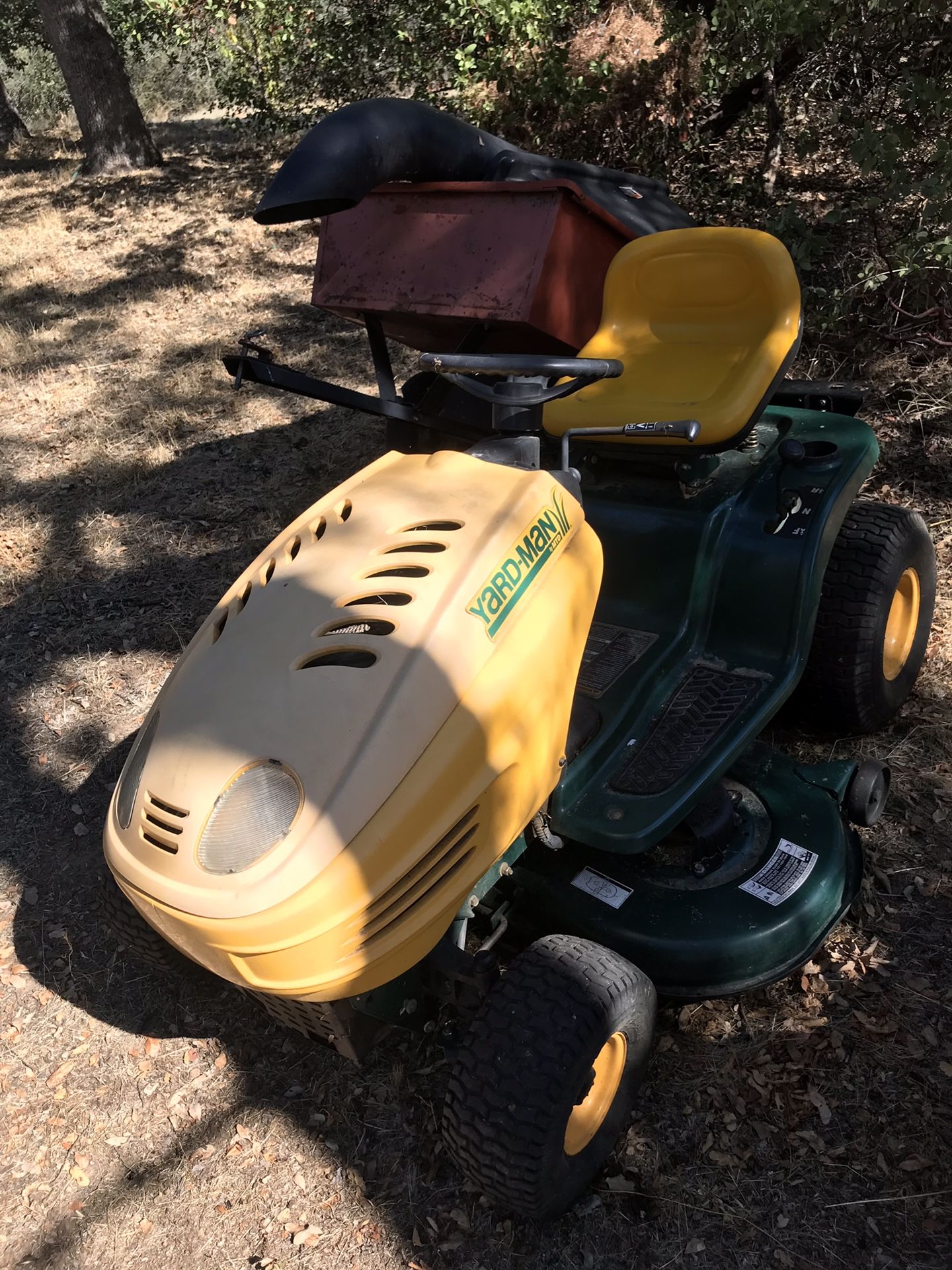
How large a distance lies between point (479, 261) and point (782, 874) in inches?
91.6

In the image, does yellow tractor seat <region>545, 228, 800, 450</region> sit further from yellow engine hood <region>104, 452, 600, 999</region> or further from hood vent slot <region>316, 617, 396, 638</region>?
hood vent slot <region>316, 617, 396, 638</region>

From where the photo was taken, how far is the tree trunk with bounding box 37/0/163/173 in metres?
8.98

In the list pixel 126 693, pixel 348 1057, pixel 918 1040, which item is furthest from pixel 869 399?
pixel 348 1057

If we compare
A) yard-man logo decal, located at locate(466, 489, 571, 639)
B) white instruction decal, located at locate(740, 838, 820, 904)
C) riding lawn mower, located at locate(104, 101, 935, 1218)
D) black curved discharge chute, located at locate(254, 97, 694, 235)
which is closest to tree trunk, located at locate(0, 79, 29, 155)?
black curved discharge chute, located at locate(254, 97, 694, 235)

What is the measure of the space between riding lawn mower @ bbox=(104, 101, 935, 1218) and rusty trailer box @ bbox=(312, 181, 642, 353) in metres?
0.35

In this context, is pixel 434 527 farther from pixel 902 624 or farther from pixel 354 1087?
pixel 902 624

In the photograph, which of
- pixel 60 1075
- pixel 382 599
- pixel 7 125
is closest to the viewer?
Answer: pixel 382 599

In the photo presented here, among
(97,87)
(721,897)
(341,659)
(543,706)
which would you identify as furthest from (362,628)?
(97,87)

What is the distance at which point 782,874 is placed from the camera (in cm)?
216

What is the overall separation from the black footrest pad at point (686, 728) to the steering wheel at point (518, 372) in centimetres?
79

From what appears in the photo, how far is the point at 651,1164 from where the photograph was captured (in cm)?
203

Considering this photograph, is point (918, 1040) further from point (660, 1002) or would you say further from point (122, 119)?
point (122, 119)

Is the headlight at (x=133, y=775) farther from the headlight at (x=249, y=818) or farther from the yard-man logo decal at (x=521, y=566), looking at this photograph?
the yard-man logo decal at (x=521, y=566)

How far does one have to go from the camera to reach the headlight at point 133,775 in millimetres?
1728
